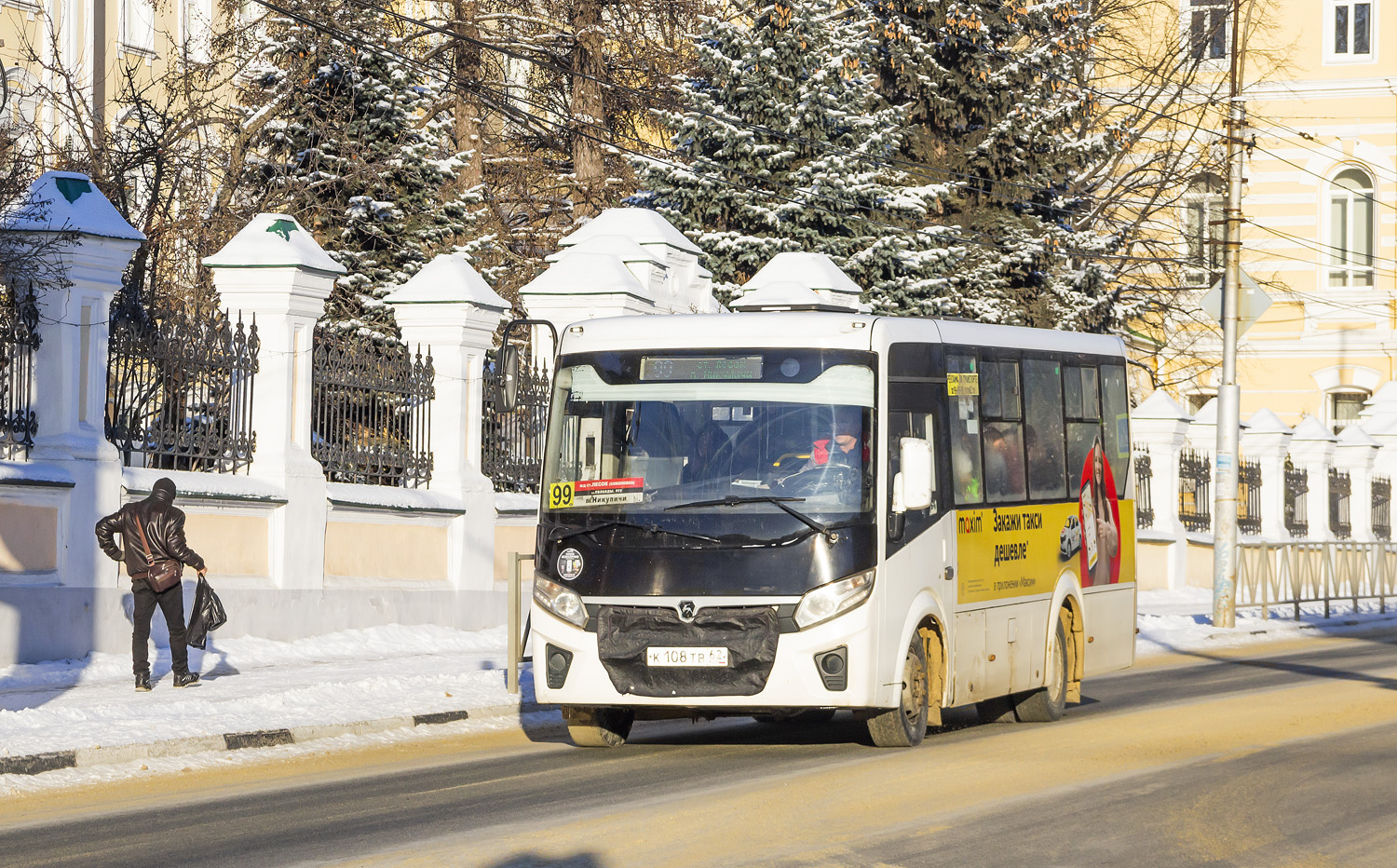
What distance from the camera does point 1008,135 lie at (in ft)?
125

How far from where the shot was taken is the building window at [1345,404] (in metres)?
51.9

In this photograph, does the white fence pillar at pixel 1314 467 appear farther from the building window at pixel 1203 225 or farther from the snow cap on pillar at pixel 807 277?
the snow cap on pillar at pixel 807 277

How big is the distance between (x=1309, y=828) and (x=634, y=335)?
5232 mm

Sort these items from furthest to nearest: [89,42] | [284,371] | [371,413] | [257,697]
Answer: [89,42]
[371,413]
[284,371]
[257,697]

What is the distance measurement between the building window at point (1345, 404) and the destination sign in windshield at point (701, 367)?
42.7 meters

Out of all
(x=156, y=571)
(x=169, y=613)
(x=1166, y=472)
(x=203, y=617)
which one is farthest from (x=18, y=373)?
(x=1166, y=472)

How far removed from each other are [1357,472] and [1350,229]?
41.0 feet

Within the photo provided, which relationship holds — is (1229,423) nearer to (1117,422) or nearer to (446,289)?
(1117,422)

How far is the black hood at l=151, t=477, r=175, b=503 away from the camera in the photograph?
15188 mm

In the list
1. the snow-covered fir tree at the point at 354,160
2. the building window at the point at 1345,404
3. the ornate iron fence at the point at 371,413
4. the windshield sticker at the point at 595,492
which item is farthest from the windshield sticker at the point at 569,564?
the building window at the point at 1345,404

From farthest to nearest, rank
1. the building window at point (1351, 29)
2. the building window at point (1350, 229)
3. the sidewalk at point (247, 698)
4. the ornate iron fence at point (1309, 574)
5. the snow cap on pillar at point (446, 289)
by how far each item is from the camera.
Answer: the building window at point (1350, 229)
the building window at point (1351, 29)
the ornate iron fence at point (1309, 574)
the snow cap on pillar at point (446, 289)
the sidewalk at point (247, 698)

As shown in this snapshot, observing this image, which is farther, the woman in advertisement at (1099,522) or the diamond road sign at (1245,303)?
the diamond road sign at (1245,303)

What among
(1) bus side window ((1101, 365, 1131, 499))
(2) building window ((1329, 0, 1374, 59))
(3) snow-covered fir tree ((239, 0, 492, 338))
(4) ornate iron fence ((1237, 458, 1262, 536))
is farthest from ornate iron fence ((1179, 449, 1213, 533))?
(2) building window ((1329, 0, 1374, 59))

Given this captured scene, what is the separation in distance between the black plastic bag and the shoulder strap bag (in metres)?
0.26
